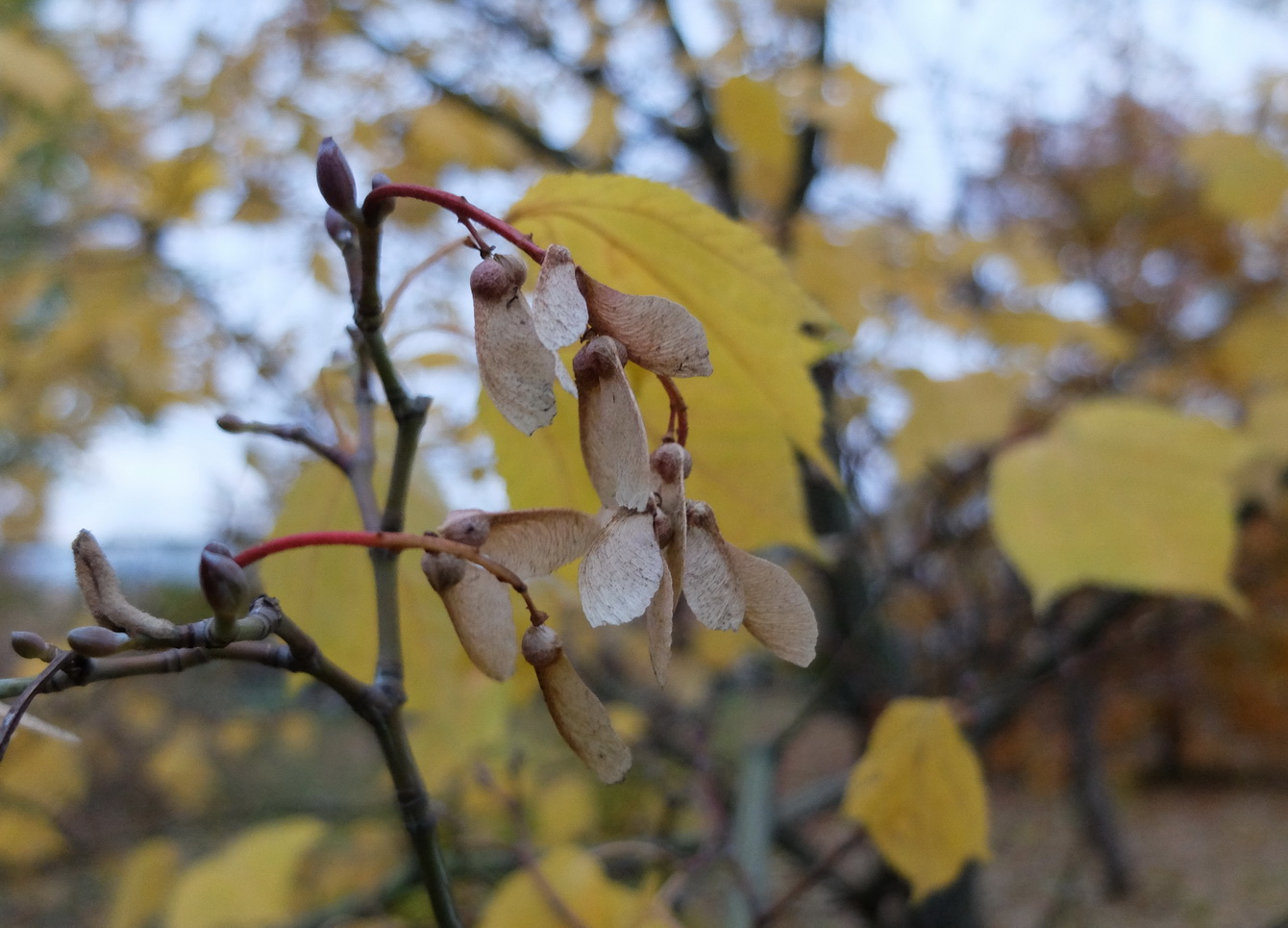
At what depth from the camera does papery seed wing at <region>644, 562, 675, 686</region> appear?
19 centimetres

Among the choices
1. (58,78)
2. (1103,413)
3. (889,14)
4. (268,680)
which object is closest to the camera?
(1103,413)

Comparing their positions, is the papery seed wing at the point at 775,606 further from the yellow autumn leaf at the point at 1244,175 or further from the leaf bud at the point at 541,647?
the yellow autumn leaf at the point at 1244,175

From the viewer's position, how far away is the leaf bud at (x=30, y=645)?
0.21m

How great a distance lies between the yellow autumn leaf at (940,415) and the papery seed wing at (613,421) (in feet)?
2.99

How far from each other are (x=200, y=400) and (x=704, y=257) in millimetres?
1192

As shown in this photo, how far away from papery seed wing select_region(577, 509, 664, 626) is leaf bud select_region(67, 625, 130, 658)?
11 centimetres

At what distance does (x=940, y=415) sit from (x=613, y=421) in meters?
0.93

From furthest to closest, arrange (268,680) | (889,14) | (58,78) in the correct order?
1. (268,680)
2. (889,14)
3. (58,78)

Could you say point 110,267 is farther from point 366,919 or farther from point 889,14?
point 889,14

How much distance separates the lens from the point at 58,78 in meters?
1.10

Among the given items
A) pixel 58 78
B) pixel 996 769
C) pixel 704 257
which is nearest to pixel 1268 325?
pixel 704 257

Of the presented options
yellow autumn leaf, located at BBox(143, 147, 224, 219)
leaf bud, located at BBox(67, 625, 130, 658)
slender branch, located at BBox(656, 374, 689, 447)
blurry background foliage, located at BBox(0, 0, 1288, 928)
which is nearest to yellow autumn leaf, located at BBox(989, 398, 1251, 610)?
blurry background foliage, located at BBox(0, 0, 1288, 928)

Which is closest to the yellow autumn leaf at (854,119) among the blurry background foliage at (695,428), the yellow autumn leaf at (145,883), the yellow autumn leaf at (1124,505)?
the blurry background foliage at (695,428)

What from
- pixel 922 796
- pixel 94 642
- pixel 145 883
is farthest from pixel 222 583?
pixel 145 883
